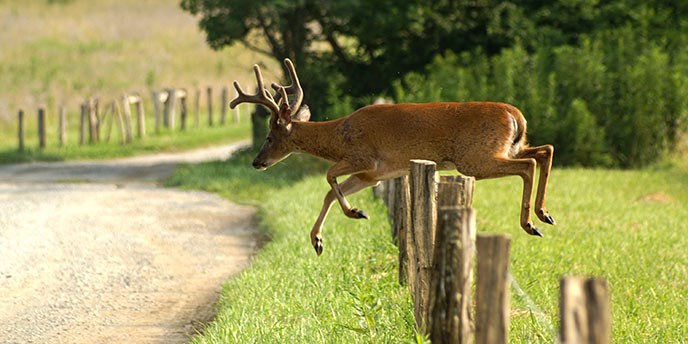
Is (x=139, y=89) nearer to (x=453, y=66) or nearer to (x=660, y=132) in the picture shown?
(x=453, y=66)

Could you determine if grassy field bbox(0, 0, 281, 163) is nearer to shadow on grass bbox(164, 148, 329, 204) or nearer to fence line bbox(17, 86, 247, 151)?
fence line bbox(17, 86, 247, 151)

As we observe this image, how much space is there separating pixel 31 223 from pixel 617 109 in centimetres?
1118

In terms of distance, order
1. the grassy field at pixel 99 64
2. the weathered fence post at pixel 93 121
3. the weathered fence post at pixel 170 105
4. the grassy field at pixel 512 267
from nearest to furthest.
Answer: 1. the grassy field at pixel 512 267
2. the weathered fence post at pixel 93 121
3. the grassy field at pixel 99 64
4. the weathered fence post at pixel 170 105

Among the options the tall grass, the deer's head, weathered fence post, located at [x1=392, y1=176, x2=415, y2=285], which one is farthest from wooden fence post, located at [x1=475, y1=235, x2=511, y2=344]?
the tall grass

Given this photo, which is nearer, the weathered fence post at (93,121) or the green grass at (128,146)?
the green grass at (128,146)

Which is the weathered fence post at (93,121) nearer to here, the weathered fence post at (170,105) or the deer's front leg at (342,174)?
the weathered fence post at (170,105)

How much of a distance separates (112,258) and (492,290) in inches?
321

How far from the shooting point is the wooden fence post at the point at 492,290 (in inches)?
175

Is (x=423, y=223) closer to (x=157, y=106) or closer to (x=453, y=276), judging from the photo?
(x=453, y=276)

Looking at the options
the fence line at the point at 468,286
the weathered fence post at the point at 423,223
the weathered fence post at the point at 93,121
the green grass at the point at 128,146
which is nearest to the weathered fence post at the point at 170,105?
the green grass at the point at 128,146

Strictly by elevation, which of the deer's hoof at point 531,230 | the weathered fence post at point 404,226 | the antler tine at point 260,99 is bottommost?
the weathered fence post at point 404,226

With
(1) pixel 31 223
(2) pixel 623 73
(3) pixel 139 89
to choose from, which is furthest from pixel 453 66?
(3) pixel 139 89

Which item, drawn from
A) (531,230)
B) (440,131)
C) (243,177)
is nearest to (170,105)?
(243,177)

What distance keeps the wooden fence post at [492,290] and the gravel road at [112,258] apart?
14.4 feet
